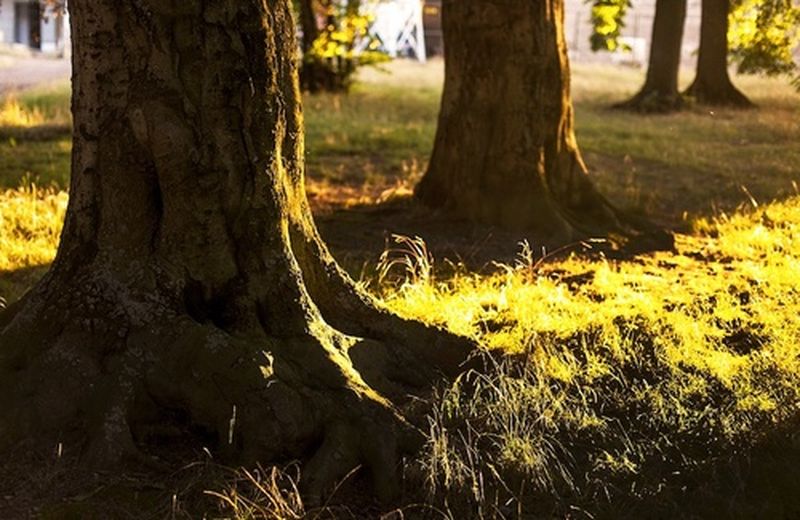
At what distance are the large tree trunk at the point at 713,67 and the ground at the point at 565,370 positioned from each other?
1211cm

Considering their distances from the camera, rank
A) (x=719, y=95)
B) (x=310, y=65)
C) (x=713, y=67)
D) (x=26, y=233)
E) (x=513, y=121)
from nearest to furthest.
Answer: (x=26, y=233) → (x=513, y=121) → (x=310, y=65) → (x=719, y=95) → (x=713, y=67)

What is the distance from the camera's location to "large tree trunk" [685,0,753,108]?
23.6 metres

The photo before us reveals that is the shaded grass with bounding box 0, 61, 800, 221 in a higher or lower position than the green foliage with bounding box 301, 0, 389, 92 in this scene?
lower

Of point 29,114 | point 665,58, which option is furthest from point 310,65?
point 29,114

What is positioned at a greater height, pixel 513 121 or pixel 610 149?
pixel 513 121

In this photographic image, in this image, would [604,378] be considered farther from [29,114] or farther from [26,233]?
[29,114]

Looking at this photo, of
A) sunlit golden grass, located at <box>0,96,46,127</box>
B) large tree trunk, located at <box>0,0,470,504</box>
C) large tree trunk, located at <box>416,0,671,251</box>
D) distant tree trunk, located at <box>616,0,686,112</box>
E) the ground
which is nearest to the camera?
the ground

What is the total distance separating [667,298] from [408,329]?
2.20m

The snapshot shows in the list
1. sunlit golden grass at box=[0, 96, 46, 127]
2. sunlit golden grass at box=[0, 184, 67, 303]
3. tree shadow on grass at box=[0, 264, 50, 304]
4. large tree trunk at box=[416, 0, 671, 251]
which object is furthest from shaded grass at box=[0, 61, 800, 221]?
tree shadow on grass at box=[0, 264, 50, 304]

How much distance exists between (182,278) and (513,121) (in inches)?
193

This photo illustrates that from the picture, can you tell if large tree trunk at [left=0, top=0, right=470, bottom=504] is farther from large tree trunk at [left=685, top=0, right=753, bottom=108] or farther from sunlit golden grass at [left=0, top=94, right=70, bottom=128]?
large tree trunk at [left=685, top=0, right=753, bottom=108]

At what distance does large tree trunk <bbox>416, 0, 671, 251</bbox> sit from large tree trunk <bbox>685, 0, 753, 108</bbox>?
15.4 meters

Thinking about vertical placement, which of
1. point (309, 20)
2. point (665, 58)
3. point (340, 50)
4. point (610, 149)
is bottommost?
point (610, 149)

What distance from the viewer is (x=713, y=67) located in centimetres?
2405
